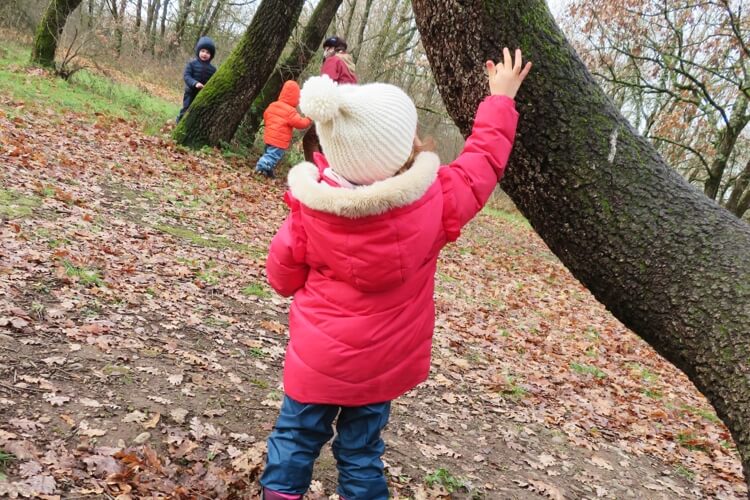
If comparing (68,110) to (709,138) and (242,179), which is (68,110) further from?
(709,138)

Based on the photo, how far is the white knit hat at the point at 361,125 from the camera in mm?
1940

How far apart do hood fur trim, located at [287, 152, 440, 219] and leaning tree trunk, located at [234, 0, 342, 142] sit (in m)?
9.57

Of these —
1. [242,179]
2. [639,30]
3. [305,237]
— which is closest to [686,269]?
[305,237]

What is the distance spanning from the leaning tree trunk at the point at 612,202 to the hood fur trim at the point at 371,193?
2.40 feet

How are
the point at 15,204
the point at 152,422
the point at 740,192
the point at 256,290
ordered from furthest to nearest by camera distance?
the point at 740,192
the point at 256,290
the point at 15,204
the point at 152,422

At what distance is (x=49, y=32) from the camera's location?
11836 millimetres

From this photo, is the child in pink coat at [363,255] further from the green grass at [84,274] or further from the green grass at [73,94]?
the green grass at [73,94]

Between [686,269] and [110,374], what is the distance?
10.4ft

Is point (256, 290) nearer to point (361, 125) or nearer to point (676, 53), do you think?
point (361, 125)

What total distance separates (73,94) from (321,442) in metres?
11.0

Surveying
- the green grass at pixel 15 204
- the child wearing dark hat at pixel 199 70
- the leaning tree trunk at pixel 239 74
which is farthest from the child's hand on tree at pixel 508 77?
the child wearing dark hat at pixel 199 70

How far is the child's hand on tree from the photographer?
238 centimetres

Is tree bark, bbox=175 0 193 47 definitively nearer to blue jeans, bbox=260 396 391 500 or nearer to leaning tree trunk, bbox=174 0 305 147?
leaning tree trunk, bbox=174 0 305 147

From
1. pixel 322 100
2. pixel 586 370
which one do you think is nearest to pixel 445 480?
pixel 322 100
